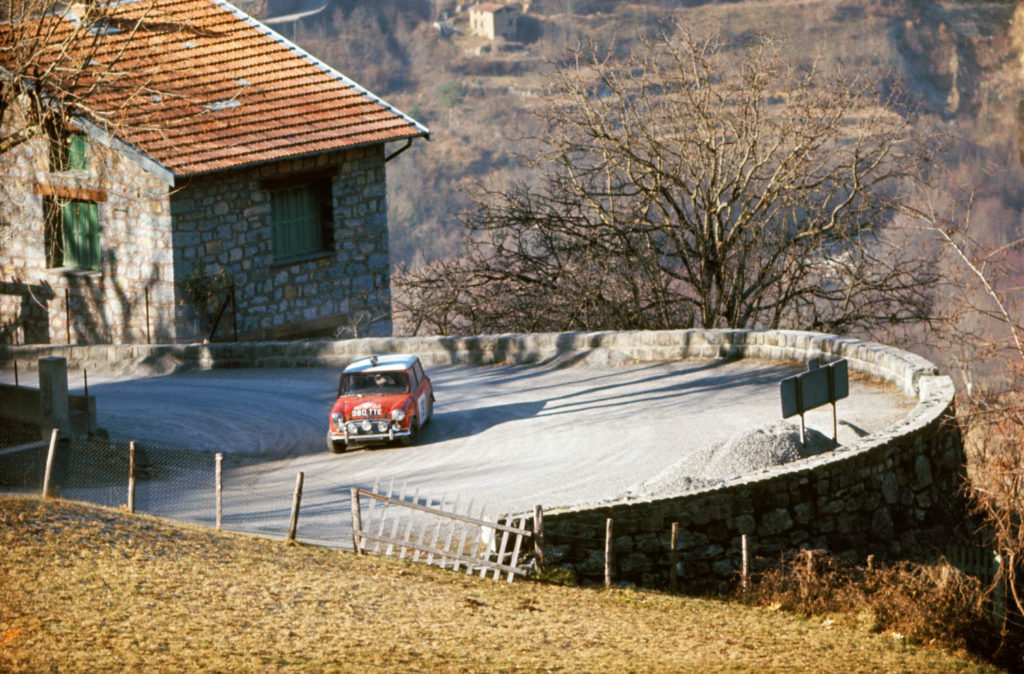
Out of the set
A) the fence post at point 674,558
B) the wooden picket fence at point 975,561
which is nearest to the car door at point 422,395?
the fence post at point 674,558

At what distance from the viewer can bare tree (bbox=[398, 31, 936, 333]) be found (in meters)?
27.2

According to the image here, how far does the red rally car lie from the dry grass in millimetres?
4152

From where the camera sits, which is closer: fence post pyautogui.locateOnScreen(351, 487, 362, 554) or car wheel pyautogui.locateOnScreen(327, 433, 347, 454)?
fence post pyautogui.locateOnScreen(351, 487, 362, 554)

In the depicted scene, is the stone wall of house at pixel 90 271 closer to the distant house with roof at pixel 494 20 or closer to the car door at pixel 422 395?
the car door at pixel 422 395

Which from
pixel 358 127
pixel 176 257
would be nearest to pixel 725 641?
pixel 176 257

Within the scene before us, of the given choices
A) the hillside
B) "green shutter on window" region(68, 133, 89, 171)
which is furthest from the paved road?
the hillside

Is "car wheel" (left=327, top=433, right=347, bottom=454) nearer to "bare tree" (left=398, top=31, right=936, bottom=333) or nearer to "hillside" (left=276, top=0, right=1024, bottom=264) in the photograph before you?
"bare tree" (left=398, top=31, right=936, bottom=333)

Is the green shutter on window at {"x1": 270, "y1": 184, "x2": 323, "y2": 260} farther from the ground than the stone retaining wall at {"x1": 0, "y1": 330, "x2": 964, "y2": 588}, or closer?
farther from the ground

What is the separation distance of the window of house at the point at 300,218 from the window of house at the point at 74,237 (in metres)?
3.52

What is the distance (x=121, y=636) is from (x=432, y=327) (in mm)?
20829


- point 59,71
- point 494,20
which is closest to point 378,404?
point 59,71

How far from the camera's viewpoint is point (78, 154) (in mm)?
27391

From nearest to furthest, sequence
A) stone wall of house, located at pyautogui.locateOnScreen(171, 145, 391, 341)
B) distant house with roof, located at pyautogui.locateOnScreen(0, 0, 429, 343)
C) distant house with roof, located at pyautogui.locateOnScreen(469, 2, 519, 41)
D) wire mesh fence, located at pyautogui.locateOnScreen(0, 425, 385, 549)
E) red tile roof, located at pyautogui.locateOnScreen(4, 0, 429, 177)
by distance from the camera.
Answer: wire mesh fence, located at pyautogui.locateOnScreen(0, 425, 385, 549) → red tile roof, located at pyautogui.locateOnScreen(4, 0, 429, 177) → distant house with roof, located at pyautogui.locateOnScreen(0, 0, 429, 343) → stone wall of house, located at pyautogui.locateOnScreen(171, 145, 391, 341) → distant house with roof, located at pyautogui.locateOnScreen(469, 2, 519, 41)

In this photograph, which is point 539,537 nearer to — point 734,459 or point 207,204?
point 734,459
